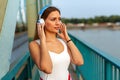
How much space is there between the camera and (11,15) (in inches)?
126

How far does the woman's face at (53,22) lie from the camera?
9.89 feet

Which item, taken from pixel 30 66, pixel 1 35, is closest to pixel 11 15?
pixel 1 35

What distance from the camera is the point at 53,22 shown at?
3016 millimetres

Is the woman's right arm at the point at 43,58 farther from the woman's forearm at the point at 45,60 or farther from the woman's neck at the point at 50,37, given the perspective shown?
the woman's neck at the point at 50,37

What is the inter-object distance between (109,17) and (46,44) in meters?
103

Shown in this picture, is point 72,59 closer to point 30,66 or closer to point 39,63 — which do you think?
point 39,63

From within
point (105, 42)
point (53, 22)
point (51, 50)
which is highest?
point (53, 22)

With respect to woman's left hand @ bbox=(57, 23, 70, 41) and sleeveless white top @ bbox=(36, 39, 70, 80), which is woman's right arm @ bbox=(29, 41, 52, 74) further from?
woman's left hand @ bbox=(57, 23, 70, 41)

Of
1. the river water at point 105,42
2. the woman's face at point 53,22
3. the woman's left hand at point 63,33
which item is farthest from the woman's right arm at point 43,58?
the river water at point 105,42

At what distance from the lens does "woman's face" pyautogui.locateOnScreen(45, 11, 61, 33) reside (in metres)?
3.01

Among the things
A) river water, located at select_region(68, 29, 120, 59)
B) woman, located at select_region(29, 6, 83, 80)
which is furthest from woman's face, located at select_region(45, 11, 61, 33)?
river water, located at select_region(68, 29, 120, 59)

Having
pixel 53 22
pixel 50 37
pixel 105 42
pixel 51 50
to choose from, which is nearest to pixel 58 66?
pixel 51 50

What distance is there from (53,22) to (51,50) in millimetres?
241

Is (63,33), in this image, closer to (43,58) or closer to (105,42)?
(43,58)
